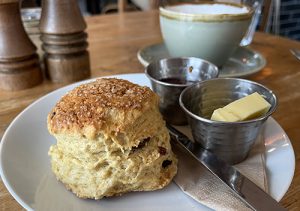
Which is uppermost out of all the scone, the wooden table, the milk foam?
the milk foam

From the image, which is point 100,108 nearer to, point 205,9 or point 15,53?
point 15,53

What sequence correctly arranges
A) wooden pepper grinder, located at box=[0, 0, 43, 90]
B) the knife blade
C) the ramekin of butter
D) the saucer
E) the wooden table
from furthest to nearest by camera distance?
the saucer < wooden pepper grinder, located at box=[0, 0, 43, 90] < the wooden table < the ramekin of butter < the knife blade

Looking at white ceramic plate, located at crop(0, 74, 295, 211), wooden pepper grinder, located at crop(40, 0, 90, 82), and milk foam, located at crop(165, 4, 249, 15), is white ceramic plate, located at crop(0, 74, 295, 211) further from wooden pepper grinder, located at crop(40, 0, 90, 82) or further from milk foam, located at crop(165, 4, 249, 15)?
milk foam, located at crop(165, 4, 249, 15)

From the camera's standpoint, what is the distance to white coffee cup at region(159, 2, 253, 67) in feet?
3.14

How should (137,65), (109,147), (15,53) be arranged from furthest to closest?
(137,65) → (15,53) → (109,147)

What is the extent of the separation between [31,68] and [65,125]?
500 millimetres

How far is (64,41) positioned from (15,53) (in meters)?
0.14

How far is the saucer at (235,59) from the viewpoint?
3.34 feet

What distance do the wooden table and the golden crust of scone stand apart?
18 centimetres

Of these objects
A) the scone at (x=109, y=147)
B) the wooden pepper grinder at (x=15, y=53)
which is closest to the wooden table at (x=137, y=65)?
the wooden pepper grinder at (x=15, y=53)

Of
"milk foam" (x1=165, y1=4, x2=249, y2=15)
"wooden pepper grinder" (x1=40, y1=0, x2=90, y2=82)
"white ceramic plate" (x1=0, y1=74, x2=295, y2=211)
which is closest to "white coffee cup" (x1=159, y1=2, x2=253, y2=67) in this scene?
"milk foam" (x1=165, y1=4, x2=249, y2=15)

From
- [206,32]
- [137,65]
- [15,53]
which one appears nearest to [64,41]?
[15,53]

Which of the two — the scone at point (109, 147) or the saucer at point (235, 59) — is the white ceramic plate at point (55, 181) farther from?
the saucer at point (235, 59)

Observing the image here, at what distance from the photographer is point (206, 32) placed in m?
0.98
